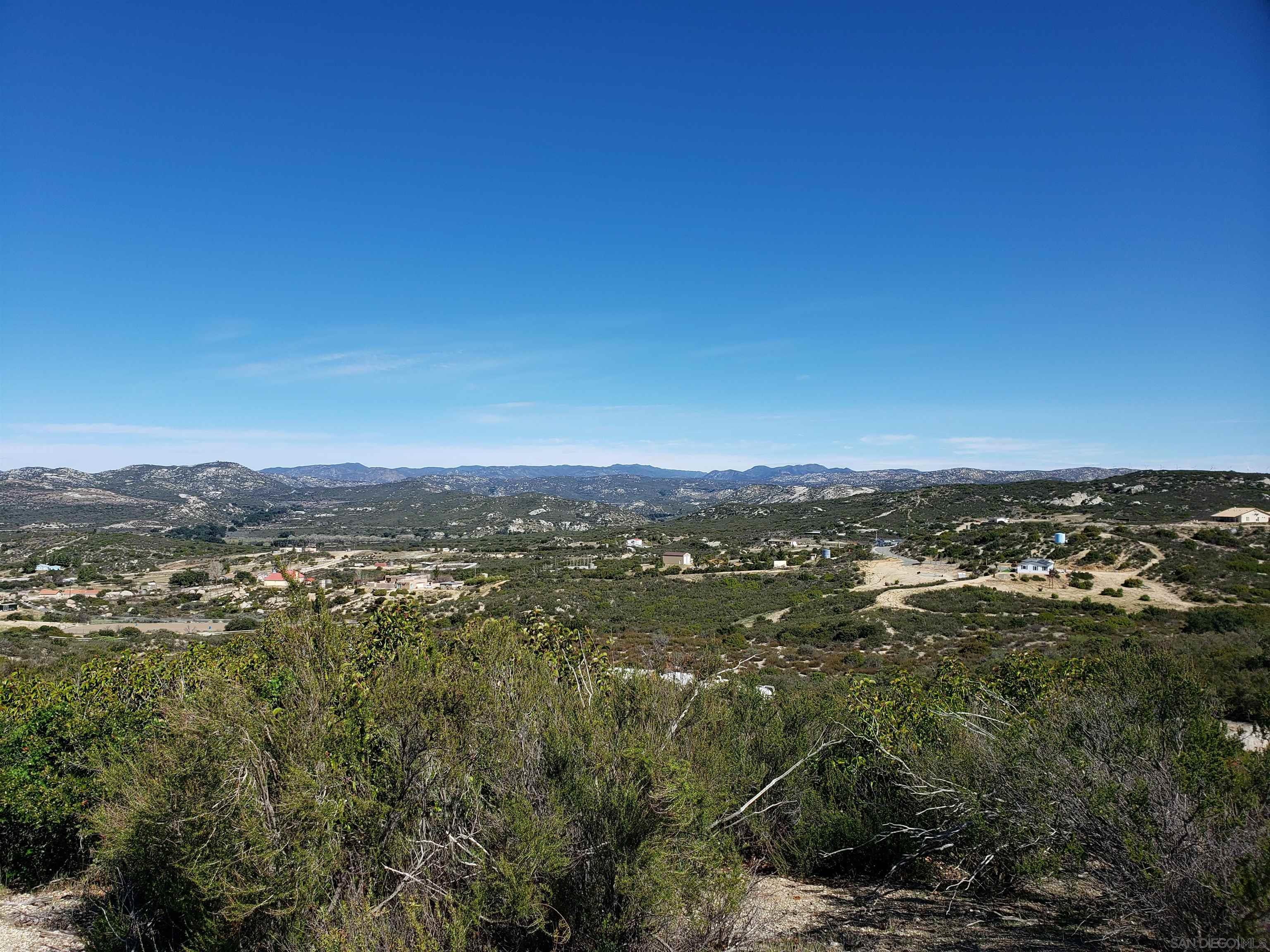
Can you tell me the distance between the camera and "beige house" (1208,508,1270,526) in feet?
153

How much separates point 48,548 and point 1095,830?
4310 inches

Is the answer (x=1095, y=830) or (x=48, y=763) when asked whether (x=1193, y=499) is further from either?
Result: (x=48, y=763)

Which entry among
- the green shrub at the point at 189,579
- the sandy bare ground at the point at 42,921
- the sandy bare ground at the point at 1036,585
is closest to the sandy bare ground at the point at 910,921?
the sandy bare ground at the point at 42,921

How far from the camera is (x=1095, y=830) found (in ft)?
16.4

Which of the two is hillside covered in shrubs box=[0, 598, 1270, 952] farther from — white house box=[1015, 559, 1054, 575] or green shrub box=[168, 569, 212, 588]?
green shrub box=[168, 569, 212, 588]

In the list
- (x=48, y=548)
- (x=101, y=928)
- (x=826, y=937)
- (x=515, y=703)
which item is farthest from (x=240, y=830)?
(x=48, y=548)

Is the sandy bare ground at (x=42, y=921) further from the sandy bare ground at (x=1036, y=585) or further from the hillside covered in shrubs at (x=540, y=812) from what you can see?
the sandy bare ground at (x=1036, y=585)

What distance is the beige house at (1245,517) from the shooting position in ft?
153

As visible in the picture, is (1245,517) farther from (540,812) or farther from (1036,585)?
(540,812)

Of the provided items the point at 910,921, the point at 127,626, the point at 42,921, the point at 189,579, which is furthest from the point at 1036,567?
the point at 189,579

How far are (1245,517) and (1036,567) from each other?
66.8 ft

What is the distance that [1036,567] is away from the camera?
42719 millimetres

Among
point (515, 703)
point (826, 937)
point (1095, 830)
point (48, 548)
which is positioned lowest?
point (48, 548)

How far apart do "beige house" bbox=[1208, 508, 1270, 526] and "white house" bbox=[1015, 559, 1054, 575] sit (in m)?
16.4
